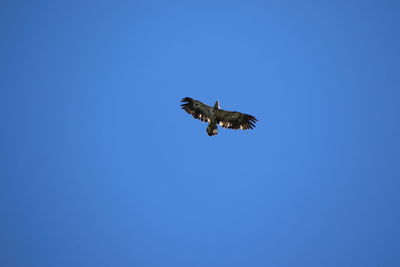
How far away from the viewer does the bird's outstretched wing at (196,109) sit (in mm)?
24530

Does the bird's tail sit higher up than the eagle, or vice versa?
the eagle

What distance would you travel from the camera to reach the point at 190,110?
24.9 metres

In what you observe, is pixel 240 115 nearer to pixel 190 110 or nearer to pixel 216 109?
pixel 216 109

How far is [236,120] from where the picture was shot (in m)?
24.7

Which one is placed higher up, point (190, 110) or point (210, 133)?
point (190, 110)

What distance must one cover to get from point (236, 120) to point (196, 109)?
9.63 feet

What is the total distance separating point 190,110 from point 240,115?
141 inches

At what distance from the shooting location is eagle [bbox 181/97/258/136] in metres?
24.2

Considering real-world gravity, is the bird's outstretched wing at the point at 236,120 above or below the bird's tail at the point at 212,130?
above

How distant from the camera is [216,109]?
23797 mm

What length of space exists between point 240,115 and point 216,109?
6.24 ft

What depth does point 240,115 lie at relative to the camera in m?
24.5

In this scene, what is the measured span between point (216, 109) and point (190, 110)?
2.13 meters

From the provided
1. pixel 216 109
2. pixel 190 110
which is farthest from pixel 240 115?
pixel 190 110
